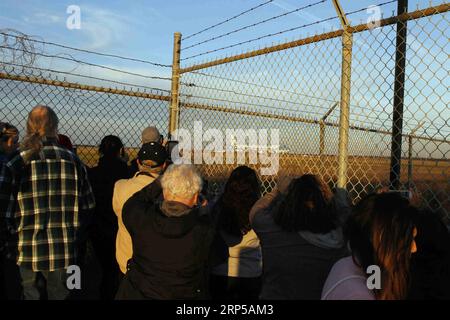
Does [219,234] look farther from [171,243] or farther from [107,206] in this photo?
[107,206]

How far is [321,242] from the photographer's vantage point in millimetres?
2809

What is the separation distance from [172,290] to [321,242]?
950 mm

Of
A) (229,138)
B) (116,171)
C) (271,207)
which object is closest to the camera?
(271,207)

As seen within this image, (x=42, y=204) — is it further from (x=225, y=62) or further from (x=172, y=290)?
(x=225, y=62)

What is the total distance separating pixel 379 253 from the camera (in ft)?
6.25

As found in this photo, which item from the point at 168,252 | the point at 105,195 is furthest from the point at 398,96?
the point at 105,195

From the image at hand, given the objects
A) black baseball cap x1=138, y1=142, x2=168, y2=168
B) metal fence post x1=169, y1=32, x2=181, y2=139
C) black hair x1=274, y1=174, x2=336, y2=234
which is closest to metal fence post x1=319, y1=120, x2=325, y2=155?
metal fence post x1=169, y1=32, x2=181, y2=139

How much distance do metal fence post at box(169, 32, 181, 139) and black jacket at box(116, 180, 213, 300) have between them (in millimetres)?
3162

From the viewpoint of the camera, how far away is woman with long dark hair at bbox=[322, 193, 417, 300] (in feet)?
6.10

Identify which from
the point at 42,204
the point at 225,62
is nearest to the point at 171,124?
the point at 225,62

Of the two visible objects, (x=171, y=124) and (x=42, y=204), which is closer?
(x=42, y=204)

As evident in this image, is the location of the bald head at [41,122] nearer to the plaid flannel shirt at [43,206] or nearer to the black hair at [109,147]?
the plaid flannel shirt at [43,206]

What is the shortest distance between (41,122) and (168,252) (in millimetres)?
1493

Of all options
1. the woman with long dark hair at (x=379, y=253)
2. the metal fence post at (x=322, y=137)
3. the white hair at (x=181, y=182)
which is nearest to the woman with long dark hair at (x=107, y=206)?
the white hair at (x=181, y=182)
